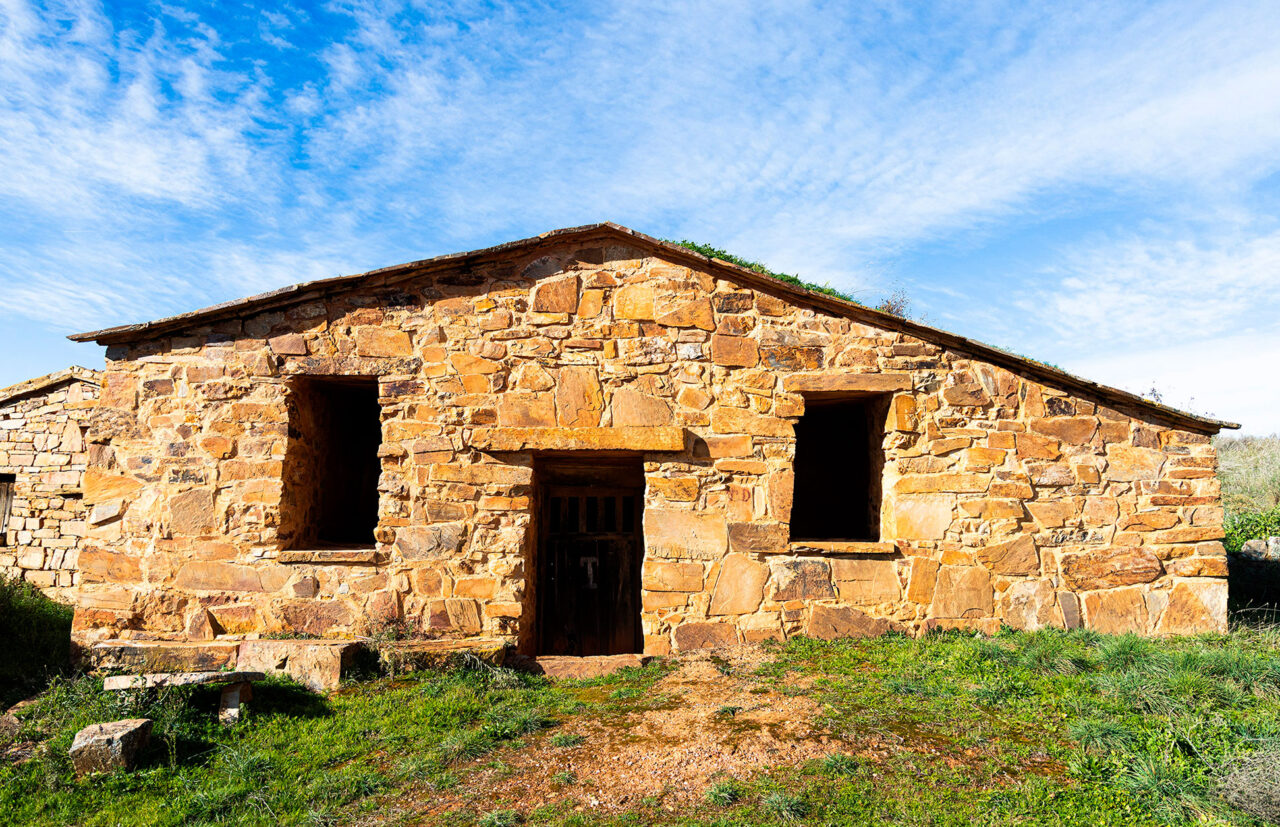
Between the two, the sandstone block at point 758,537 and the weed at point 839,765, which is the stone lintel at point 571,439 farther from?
the weed at point 839,765

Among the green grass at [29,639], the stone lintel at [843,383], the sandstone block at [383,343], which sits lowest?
the green grass at [29,639]

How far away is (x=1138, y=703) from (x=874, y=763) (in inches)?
75.5

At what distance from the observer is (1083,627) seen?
6.49 m

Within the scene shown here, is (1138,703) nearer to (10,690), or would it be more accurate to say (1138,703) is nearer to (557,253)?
(557,253)

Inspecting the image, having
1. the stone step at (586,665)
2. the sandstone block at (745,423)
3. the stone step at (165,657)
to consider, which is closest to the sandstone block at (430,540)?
the stone step at (586,665)

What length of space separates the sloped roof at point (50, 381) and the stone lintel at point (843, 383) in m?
9.04

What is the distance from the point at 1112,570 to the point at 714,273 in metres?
4.39

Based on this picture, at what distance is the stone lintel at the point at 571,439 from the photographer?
20.9ft

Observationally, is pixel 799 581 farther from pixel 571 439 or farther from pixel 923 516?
pixel 571 439

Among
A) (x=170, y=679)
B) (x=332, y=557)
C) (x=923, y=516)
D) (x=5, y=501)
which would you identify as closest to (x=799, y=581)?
(x=923, y=516)

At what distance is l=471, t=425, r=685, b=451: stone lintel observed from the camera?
638 centimetres

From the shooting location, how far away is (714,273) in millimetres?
6770

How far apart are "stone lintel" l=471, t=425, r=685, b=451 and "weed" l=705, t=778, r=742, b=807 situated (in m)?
2.91

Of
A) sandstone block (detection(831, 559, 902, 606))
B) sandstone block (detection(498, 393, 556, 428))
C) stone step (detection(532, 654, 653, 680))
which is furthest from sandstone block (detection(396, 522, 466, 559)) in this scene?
sandstone block (detection(831, 559, 902, 606))
